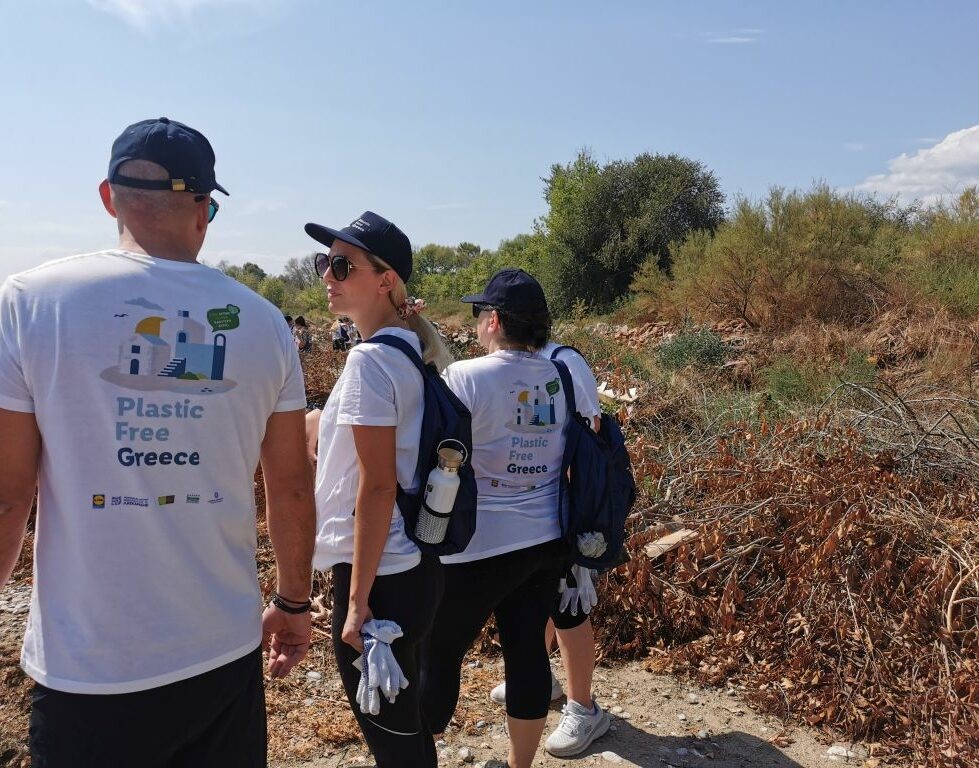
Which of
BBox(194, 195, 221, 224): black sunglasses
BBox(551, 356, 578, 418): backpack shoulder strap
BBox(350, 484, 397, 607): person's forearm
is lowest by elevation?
BBox(350, 484, 397, 607): person's forearm

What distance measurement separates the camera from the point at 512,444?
251 centimetres

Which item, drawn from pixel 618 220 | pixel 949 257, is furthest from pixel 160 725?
pixel 618 220

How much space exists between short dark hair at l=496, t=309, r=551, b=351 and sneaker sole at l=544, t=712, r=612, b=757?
1.63 meters

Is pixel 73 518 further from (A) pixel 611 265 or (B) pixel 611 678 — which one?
(A) pixel 611 265

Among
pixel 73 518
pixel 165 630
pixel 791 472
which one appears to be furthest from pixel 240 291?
pixel 791 472

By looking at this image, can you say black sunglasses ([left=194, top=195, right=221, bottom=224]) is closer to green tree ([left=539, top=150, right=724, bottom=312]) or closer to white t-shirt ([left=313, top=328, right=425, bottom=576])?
white t-shirt ([left=313, top=328, right=425, bottom=576])

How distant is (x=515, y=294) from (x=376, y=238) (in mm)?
610

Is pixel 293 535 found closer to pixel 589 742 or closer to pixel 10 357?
pixel 10 357

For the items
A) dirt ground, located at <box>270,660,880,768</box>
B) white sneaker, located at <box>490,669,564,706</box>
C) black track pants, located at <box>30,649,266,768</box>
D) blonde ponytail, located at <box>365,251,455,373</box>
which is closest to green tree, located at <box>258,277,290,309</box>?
white sneaker, located at <box>490,669,564,706</box>

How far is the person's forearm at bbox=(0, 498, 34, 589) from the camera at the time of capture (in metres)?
1.40

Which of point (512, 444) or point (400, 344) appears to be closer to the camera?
point (400, 344)

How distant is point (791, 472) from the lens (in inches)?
174

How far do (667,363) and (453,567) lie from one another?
8.99m

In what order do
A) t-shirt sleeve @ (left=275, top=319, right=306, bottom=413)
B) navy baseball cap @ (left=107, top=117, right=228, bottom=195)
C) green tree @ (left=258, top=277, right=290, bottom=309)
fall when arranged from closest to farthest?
navy baseball cap @ (left=107, top=117, right=228, bottom=195)
t-shirt sleeve @ (left=275, top=319, right=306, bottom=413)
green tree @ (left=258, top=277, right=290, bottom=309)
